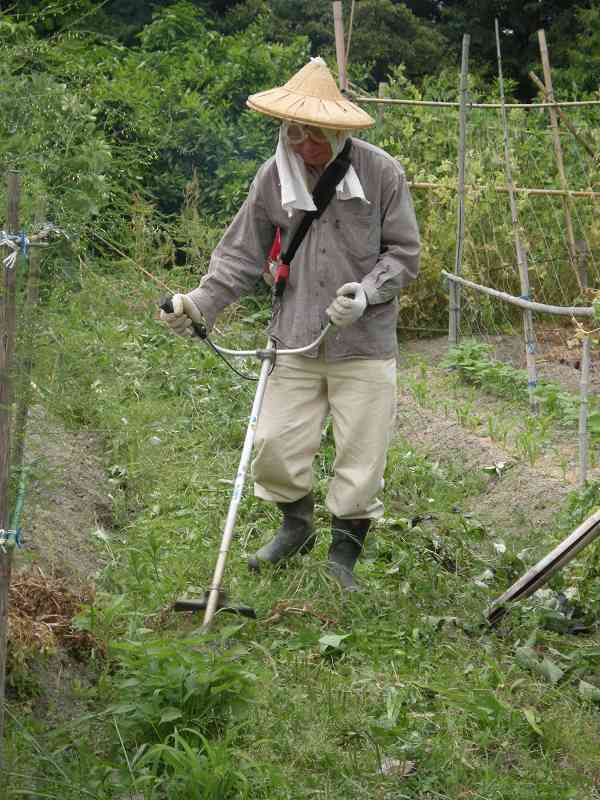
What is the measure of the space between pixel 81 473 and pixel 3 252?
3.18m

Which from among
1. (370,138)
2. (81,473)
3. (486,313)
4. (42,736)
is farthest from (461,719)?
(370,138)

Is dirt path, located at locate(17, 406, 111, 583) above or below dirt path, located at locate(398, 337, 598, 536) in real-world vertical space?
above

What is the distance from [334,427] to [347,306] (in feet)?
Answer: 2.11

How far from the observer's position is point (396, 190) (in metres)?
4.77

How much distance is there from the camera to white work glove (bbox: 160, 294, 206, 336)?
14.8 feet

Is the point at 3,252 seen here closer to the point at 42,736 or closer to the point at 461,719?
the point at 42,736

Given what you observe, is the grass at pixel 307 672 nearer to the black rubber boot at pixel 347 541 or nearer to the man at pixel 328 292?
the black rubber boot at pixel 347 541

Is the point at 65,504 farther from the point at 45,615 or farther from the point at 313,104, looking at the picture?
the point at 313,104

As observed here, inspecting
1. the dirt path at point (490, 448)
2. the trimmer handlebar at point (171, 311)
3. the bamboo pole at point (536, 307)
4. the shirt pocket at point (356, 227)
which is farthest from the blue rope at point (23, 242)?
the dirt path at point (490, 448)

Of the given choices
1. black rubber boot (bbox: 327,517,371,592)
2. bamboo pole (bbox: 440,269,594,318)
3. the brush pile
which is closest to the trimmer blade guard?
the brush pile

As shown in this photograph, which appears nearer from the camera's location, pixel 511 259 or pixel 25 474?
pixel 25 474

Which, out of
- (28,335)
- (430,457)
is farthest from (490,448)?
(28,335)

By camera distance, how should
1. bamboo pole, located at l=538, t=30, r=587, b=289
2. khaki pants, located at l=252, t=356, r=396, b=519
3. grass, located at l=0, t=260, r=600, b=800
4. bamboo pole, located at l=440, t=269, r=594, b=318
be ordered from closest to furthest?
grass, located at l=0, t=260, r=600, b=800 → khaki pants, located at l=252, t=356, r=396, b=519 → bamboo pole, located at l=440, t=269, r=594, b=318 → bamboo pole, located at l=538, t=30, r=587, b=289

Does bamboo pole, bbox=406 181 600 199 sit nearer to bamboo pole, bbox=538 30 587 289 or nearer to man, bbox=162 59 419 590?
bamboo pole, bbox=538 30 587 289
